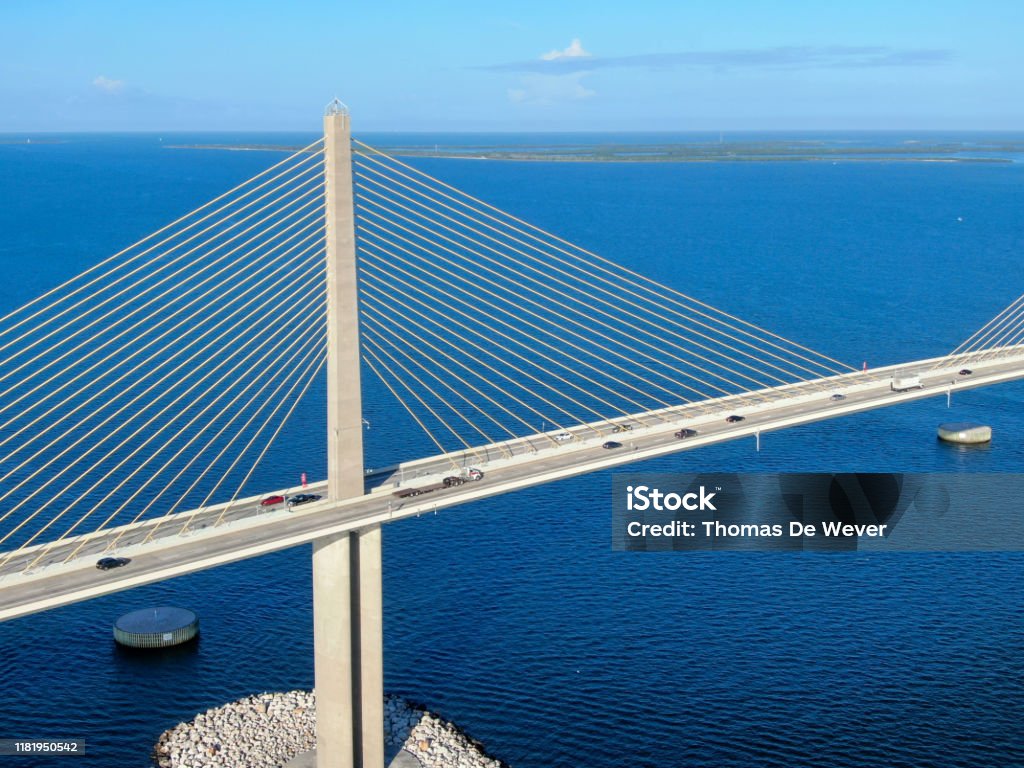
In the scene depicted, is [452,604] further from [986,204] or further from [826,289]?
[986,204]

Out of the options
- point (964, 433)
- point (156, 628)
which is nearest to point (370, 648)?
point (156, 628)

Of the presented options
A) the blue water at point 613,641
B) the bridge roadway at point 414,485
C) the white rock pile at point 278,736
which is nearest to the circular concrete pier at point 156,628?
the blue water at point 613,641

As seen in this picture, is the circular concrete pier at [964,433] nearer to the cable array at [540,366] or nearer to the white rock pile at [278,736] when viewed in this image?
the cable array at [540,366]

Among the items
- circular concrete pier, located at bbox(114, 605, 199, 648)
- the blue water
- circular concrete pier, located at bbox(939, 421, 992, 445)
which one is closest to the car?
the blue water

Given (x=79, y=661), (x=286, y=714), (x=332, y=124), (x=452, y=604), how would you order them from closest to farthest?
(x=332, y=124)
(x=286, y=714)
(x=79, y=661)
(x=452, y=604)

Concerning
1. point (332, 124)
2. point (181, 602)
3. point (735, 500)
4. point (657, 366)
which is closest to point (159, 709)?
point (181, 602)

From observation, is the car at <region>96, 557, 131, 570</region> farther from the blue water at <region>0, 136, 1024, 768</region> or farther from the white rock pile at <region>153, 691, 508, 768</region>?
the blue water at <region>0, 136, 1024, 768</region>
